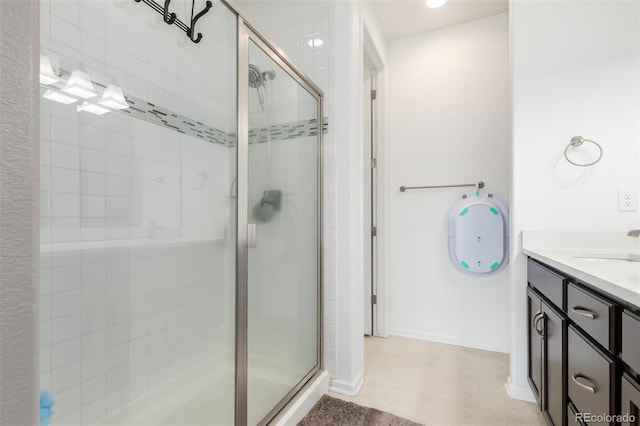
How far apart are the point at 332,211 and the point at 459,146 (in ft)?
4.30

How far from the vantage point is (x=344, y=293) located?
6.06 feet

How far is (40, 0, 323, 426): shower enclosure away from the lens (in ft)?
4.19

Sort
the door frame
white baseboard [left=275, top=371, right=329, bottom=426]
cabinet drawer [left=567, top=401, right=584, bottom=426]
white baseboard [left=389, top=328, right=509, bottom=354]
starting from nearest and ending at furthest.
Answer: cabinet drawer [left=567, top=401, right=584, bottom=426] < white baseboard [left=275, top=371, right=329, bottom=426] < white baseboard [left=389, top=328, right=509, bottom=354] < the door frame

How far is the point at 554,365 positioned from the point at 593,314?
48 cm

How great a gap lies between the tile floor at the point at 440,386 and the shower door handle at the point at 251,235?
109 cm

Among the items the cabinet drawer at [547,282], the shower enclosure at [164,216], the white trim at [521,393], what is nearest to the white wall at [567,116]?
the white trim at [521,393]

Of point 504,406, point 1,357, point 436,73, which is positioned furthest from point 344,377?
point 436,73

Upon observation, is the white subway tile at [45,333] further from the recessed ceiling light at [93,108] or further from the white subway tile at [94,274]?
the recessed ceiling light at [93,108]

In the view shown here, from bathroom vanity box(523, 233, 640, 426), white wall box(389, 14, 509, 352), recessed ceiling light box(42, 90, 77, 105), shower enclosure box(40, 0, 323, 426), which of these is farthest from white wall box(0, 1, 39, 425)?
white wall box(389, 14, 509, 352)

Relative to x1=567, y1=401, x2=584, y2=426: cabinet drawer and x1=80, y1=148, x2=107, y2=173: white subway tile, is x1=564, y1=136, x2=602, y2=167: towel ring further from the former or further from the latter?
x1=80, y1=148, x2=107, y2=173: white subway tile

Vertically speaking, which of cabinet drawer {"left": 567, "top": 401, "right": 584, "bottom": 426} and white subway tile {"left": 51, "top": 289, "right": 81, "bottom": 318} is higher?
white subway tile {"left": 51, "top": 289, "right": 81, "bottom": 318}

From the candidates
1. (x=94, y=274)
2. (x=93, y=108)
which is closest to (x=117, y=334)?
(x=94, y=274)

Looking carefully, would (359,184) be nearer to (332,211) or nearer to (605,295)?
(332,211)

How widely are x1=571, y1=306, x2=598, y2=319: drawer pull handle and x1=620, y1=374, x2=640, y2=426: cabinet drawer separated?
176 mm
